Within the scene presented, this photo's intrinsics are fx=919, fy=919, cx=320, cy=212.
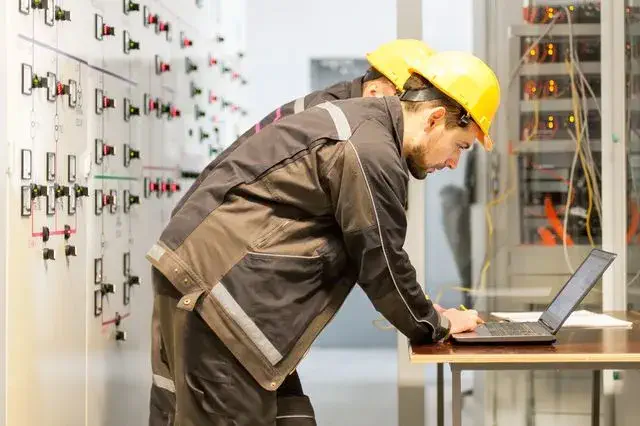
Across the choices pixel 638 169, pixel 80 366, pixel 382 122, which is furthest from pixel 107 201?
pixel 638 169

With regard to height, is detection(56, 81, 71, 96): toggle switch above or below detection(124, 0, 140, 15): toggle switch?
below

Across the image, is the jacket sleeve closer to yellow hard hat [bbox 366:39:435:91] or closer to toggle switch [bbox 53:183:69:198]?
yellow hard hat [bbox 366:39:435:91]

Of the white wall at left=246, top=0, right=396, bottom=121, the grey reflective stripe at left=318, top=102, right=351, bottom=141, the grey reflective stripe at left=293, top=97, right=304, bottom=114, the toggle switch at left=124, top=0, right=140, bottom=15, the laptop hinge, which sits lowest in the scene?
the laptop hinge

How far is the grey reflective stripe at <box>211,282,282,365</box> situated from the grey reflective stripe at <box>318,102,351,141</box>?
0.43 metres

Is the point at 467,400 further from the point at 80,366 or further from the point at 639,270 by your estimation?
the point at 80,366

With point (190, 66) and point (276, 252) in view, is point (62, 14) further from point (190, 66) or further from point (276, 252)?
point (190, 66)

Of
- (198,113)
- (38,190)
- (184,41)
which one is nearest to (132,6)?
(184,41)

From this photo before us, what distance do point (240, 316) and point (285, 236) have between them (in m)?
0.20

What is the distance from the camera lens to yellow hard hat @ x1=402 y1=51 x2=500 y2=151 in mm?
2176

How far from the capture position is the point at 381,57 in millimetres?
3221

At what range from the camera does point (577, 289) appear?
2.59 metres

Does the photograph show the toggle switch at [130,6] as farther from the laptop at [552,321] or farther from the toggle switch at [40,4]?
the laptop at [552,321]

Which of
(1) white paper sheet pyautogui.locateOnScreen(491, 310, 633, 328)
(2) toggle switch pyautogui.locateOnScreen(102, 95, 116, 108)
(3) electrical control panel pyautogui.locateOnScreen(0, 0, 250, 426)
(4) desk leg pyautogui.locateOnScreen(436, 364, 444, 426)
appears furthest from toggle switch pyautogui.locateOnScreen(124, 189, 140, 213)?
(1) white paper sheet pyautogui.locateOnScreen(491, 310, 633, 328)

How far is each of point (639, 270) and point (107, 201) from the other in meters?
2.20
